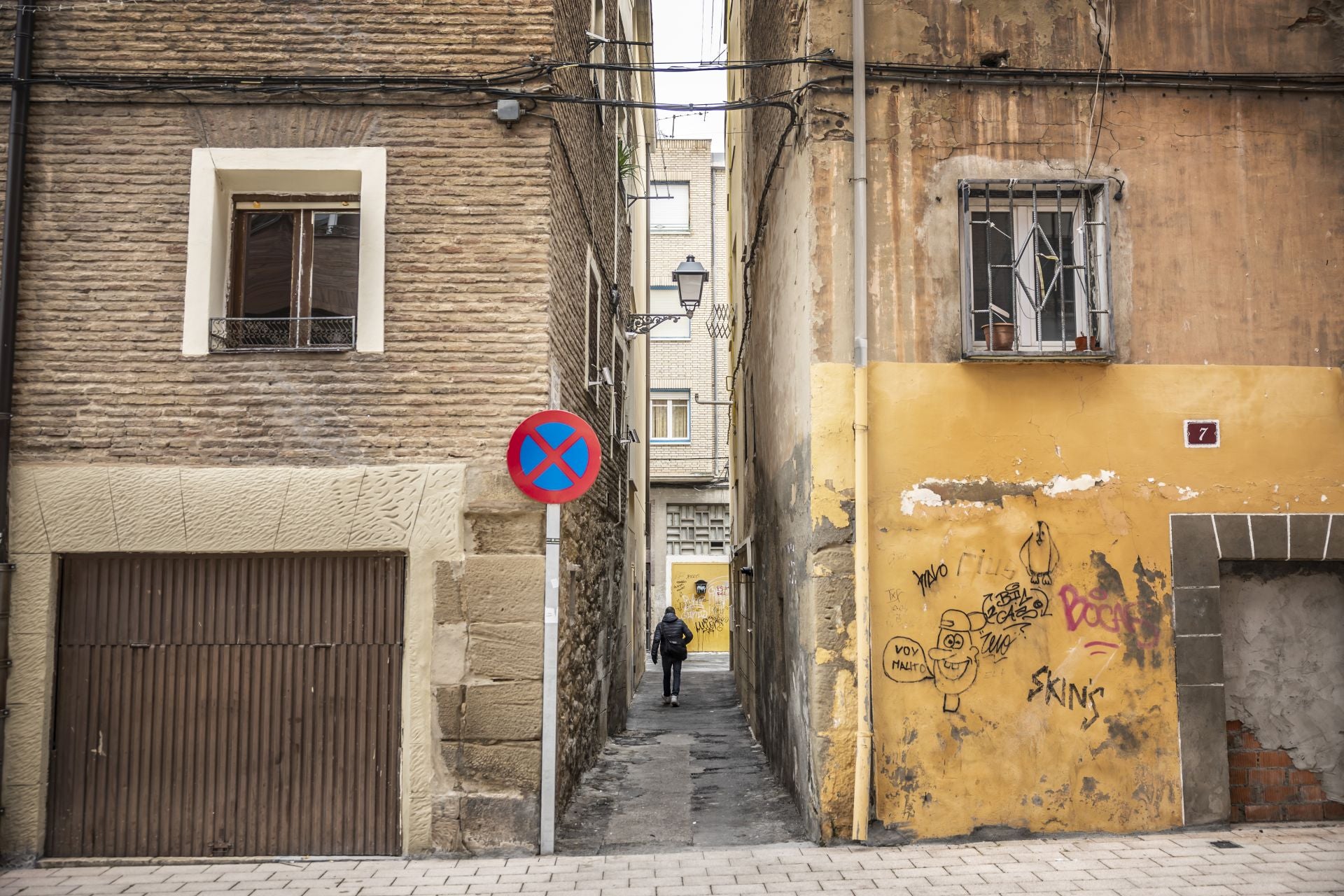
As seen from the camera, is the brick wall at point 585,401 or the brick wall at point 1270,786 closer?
the brick wall at point 1270,786

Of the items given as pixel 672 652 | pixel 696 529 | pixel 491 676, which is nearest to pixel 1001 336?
pixel 491 676

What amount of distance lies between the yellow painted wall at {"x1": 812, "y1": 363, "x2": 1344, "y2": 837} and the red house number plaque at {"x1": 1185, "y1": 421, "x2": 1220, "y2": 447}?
5 centimetres

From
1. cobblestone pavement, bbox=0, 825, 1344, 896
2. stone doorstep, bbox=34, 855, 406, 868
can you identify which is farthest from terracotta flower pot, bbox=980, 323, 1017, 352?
stone doorstep, bbox=34, 855, 406, 868

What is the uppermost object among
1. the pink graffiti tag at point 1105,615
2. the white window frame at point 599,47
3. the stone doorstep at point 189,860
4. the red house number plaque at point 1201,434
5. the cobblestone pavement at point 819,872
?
the white window frame at point 599,47

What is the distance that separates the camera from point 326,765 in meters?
6.48

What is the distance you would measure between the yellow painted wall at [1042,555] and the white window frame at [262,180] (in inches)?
120

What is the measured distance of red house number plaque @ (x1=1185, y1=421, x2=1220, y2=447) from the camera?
22.6 feet

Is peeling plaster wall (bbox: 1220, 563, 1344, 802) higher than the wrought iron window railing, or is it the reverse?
the wrought iron window railing

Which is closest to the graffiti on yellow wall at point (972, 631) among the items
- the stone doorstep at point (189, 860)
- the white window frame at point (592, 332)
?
the stone doorstep at point (189, 860)

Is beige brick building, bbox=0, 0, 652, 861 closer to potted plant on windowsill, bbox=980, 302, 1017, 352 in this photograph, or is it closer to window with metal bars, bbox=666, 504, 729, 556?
potted plant on windowsill, bbox=980, 302, 1017, 352

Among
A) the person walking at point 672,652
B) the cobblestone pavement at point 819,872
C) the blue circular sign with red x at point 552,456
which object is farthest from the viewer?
the person walking at point 672,652

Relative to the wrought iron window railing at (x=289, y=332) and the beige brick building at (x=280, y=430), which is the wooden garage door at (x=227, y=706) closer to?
the beige brick building at (x=280, y=430)

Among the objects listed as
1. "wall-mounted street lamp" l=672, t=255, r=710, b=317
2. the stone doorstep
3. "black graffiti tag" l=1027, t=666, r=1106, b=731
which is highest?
"wall-mounted street lamp" l=672, t=255, r=710, b=317

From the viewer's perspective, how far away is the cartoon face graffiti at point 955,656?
6613 mm
